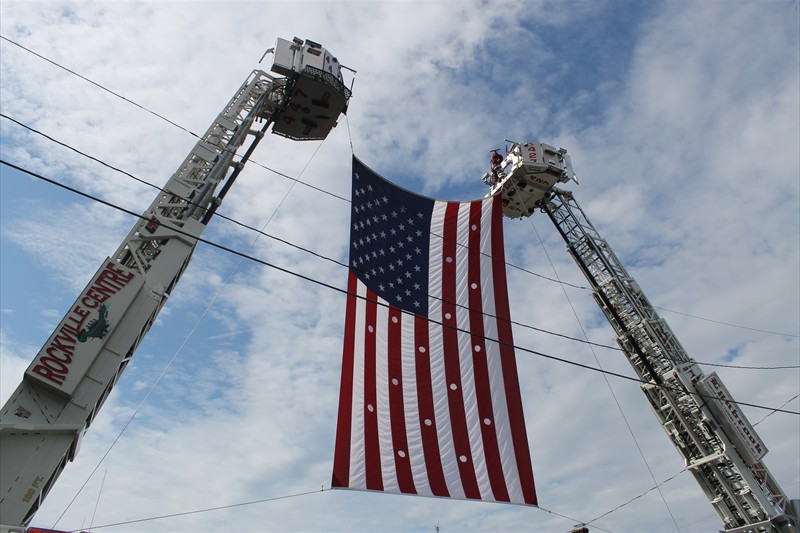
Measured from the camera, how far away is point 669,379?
19.9m

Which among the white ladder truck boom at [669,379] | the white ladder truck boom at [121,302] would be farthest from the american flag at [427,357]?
the white ladder truck boom at [669,379]

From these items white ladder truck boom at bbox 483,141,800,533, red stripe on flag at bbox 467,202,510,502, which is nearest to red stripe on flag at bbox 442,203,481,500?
red stripe on flag at bbox 467,202,510,502

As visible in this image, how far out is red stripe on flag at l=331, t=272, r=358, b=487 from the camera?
10.3 meters

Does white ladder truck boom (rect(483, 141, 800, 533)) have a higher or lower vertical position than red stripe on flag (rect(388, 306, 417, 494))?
higher

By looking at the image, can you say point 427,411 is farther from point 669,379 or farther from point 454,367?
point 669,379

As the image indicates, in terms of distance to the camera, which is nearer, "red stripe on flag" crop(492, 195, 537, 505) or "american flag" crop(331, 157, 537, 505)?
"american flag" crop(331, 157, 537, 505)

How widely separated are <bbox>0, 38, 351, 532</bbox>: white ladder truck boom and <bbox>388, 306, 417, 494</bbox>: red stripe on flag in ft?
15.7

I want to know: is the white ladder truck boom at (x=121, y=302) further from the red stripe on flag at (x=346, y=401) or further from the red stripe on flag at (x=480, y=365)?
the red stripe on flag at (x=480, y=365)

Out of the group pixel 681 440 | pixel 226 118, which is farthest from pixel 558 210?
pixel 226 118

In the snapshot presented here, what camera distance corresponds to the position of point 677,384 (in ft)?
64.9

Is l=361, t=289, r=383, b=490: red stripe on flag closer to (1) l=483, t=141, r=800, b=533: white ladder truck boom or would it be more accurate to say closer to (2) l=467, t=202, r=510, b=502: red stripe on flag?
(2) l=467, t=202, r=510, b=502: red stripe on flag

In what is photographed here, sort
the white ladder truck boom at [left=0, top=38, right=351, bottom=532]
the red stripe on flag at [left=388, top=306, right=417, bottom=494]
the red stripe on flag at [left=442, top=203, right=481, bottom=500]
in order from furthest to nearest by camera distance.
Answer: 1. the red stripe on flag at [left=442, top=203, right=481, bottom=500]
2. the red stripe on flag at [left=388, top=306, right=417, bottom=494]
3. the white ladder truck boom at [left=0, top=38, right=351, bottom=532]

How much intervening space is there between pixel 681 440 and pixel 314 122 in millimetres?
16996

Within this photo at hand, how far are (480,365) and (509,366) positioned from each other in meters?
0.71
